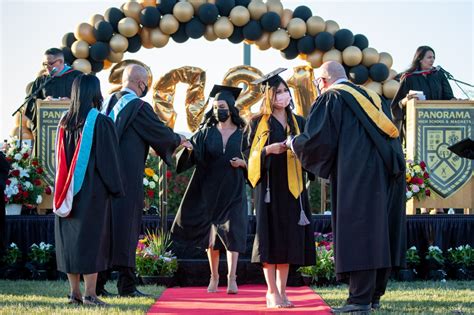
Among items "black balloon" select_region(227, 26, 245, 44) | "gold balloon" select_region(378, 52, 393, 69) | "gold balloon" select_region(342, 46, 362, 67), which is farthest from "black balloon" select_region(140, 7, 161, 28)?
"gold balloon" select_region(378, 52, 393, 69)

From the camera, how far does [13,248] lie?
11758mm

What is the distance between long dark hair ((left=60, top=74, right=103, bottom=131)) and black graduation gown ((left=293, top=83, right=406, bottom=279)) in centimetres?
200

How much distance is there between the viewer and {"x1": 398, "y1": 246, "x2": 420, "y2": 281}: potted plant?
37.8 ft

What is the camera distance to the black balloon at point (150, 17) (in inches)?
565

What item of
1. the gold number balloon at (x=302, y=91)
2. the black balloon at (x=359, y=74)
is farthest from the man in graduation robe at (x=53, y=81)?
the black balloon at (x=359, y=74)

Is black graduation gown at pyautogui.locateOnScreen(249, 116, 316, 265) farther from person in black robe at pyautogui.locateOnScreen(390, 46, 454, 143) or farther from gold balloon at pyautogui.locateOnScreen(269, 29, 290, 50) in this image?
gold balloon at pyautogui.locateOnScreen(269, 29, 290, 50)

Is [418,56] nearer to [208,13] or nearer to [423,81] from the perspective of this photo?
[423,81]

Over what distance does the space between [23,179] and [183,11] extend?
3873mm

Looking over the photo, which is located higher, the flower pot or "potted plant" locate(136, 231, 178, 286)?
the flower pot

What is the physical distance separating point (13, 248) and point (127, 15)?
15.0ft

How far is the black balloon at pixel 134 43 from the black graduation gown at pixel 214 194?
178 inches

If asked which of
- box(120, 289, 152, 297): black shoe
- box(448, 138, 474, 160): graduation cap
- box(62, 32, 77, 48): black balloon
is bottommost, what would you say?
box(120, 289, 152, 297): black shoe

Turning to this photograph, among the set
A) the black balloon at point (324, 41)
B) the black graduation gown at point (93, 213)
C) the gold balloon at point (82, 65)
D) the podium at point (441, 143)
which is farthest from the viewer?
the black balloon at point (324, 41)

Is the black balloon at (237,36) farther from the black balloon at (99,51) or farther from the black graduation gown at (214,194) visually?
the black graduation gown at (214,194)
